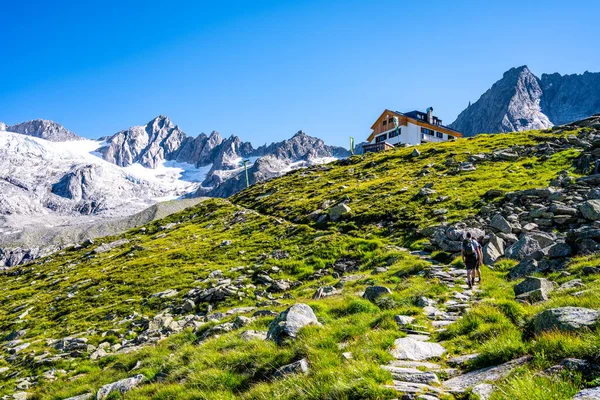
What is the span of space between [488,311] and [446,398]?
4.79 meters

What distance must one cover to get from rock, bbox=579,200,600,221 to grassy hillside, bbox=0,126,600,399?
6569mm

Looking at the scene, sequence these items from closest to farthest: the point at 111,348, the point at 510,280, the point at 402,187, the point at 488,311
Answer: the point at 488,311 < the point at 510,280 < the point at 111,348 < the point at 402,187

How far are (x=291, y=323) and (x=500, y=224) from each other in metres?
17.7

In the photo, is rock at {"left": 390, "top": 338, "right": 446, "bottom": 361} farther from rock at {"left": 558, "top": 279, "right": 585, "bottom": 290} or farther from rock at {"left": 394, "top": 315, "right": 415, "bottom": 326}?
rock at {"left": 558, "top": 279, "right": 585, "bottom": 290}

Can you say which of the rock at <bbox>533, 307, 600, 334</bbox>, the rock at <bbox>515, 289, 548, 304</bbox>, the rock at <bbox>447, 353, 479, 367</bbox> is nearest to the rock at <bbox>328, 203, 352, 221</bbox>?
the rock at <bbox>515, 289, 548, 304</bbox>

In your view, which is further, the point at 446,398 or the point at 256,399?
the point at 256,399

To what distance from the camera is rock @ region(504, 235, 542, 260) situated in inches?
733

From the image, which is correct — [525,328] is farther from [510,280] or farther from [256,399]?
[510,280]

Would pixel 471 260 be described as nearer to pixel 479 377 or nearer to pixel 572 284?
pixel 572 284

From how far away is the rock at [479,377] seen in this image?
6.93 metres

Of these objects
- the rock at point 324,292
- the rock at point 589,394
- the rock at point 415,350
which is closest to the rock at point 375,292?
the rock at point 324,292

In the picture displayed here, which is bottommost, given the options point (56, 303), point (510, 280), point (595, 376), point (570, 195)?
point (56, 303)

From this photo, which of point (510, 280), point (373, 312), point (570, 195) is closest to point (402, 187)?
point (570, 195)

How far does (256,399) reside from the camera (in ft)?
26.3
